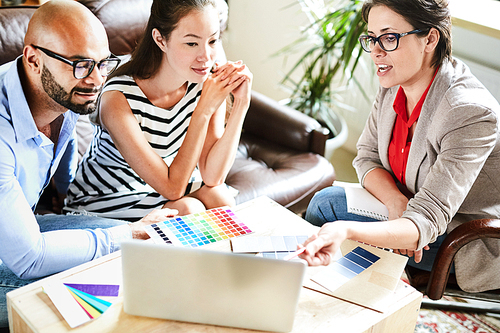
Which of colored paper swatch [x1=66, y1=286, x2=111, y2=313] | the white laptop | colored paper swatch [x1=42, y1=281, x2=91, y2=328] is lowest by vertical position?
colored paper swatch [x1=66, y1=286, x2=111, y2=313]

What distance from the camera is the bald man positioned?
117 cm

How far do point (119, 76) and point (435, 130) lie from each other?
107 centimetres

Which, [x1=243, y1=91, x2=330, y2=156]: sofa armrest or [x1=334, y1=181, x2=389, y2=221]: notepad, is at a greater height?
[x1=334, y1=181, x2=389, y2=221]: notepad

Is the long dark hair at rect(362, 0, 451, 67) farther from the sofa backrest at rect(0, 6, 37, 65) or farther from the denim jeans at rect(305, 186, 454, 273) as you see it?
the sofa backrest at rect(0, 6, 37, 65)

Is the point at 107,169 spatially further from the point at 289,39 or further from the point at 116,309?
the point at 289,39

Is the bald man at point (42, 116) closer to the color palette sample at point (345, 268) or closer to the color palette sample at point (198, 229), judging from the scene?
the color palette sample at point (198, 229)

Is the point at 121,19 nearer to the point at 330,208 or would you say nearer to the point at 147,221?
the point at 147,221

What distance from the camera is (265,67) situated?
368 cm

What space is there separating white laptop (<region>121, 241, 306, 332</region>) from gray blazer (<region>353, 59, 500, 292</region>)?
54 centimetres

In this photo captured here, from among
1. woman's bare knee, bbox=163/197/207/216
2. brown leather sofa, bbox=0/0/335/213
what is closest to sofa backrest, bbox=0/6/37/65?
brown leather sofa, bbox=0/0/335/213

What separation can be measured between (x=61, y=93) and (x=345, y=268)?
890 millimetres

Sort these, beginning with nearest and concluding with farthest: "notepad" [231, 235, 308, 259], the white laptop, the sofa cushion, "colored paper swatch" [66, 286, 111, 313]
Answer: the white laptop → "colored paper swatch" [66, 286, 111, 313] → "notepad" [231, 235, 308, 259] → the sofa cushion

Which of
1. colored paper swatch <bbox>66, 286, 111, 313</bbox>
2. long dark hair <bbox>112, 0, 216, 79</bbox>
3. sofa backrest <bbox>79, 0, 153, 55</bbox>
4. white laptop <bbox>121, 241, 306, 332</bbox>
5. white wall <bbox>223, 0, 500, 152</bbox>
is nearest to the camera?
white laptop <bbox>121, 241, 306, 332</bbox>

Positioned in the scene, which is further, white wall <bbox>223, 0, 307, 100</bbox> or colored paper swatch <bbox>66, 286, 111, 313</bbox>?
white wall <bbox>223, 0, 307, 100</bbox>
